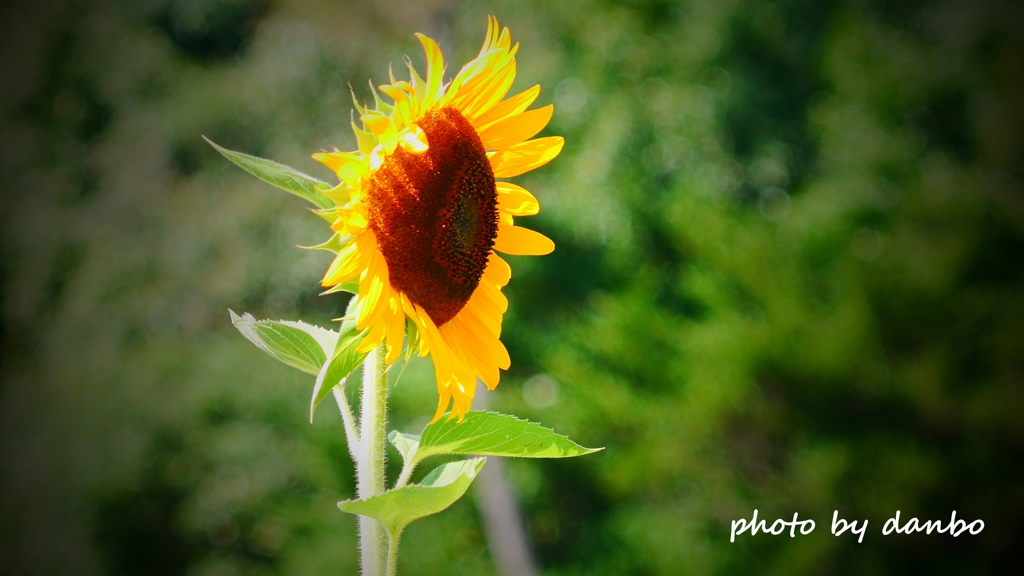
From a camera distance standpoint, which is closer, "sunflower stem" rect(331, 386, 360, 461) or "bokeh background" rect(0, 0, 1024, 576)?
"sunflower stem" rect(331, 386, 360, 461)

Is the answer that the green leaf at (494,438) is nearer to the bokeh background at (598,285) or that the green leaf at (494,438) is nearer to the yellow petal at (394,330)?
the yellow petal at (394,330)

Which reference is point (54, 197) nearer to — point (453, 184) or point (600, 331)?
point (600, 331)

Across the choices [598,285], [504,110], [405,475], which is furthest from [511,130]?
[598,285]

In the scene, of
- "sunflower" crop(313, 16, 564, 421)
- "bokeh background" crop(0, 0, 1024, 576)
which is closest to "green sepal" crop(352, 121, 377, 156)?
"sunflower" crop(313, 16, 564, 421)

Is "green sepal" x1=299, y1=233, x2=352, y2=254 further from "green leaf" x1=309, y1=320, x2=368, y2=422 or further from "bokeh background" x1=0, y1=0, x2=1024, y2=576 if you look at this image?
"bokeh background" x1=0, y1=0, x2=1024, y2=576

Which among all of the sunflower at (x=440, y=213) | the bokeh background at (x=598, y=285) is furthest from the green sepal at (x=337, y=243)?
the bokeh background at (x=598, y=285)

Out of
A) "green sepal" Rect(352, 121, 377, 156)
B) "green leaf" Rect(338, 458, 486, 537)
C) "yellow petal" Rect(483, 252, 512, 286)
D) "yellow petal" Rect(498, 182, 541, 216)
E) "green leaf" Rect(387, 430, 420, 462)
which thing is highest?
"yellow petal" Rect(498, 182, 541, 216)
